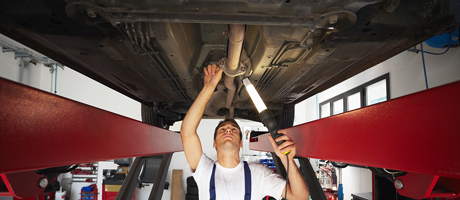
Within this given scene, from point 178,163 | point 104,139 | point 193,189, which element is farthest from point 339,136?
point 178,163

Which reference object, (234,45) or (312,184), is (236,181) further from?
(234,45)

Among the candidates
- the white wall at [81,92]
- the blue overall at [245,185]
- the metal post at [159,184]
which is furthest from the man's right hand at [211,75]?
the white wall at [81,92]

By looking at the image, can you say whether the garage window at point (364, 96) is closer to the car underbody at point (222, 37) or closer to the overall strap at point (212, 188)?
the car underbody at point (222, 37)

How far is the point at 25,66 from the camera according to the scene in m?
6.16

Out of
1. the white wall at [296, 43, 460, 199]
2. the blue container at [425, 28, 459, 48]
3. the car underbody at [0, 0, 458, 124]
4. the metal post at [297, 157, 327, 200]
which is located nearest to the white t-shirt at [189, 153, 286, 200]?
the metal post at [297, 157, 327, 200]

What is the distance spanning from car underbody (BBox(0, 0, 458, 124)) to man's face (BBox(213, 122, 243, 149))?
30 centimetres

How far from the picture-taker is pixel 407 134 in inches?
21.8


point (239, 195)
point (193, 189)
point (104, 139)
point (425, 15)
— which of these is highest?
point (425, 15)

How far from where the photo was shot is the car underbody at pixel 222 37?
3.37 ft

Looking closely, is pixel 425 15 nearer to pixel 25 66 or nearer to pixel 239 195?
pixel 239 195

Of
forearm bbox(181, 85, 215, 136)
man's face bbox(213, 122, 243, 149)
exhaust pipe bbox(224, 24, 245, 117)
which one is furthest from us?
man's face bbox(213, 122, 243, 149)

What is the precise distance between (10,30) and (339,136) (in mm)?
1438

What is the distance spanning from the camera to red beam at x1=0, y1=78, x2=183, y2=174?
469mm

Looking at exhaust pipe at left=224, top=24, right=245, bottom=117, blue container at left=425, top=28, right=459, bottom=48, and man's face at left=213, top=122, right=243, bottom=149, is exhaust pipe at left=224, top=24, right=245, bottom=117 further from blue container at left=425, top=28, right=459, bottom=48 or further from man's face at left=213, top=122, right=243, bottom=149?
blue container at left=425, top=28, right=459, bottom=48
